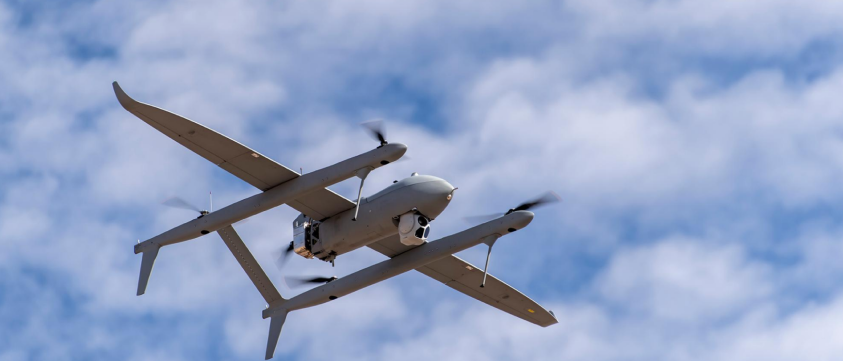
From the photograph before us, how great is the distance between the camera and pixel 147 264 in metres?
44.5

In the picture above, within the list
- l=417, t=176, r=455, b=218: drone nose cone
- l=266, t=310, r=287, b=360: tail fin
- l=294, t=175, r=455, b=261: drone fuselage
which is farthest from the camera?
l=266, t=310, r=287, b=360: tail fin

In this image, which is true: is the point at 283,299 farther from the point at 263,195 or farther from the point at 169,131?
the point at 169,131

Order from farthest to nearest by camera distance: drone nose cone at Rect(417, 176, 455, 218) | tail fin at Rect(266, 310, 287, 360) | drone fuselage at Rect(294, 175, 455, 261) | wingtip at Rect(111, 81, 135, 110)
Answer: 1. tail fin at Rect(266, 310, 287, 360)
2. drone fuselage at Rect(294, 175, 455, 261)
3. drone nose cone at Rect(417, 176, 455, 218)
4. wingtip at Rect(111, 81, 135, 110)

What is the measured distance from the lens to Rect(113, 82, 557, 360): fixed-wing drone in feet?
135

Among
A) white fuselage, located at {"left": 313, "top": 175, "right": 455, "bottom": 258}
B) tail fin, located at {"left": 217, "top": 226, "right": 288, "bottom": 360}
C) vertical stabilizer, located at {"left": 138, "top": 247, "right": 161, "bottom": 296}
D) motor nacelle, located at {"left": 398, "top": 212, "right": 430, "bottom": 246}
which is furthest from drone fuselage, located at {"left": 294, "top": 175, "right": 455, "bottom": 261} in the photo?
vertical stabilizer, located at {"left": 138, "top": 247, "right": 161, "bottom": 296}

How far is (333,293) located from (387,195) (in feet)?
16.7

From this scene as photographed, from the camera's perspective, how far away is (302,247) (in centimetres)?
4569

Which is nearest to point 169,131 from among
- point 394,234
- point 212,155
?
point 212,155

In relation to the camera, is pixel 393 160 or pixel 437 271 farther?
pixel 437 271

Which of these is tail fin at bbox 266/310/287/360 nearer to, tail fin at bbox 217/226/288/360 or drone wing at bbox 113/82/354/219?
tail fin at bbox 217/226/288/360

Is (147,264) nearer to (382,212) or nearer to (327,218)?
(327,218)

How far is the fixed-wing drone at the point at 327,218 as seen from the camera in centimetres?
4116

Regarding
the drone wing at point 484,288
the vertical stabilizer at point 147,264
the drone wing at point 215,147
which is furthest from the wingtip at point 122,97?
the drone wing at point 484,288

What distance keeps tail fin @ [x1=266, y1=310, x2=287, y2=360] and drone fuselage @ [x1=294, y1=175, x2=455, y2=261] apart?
3.01 meters
